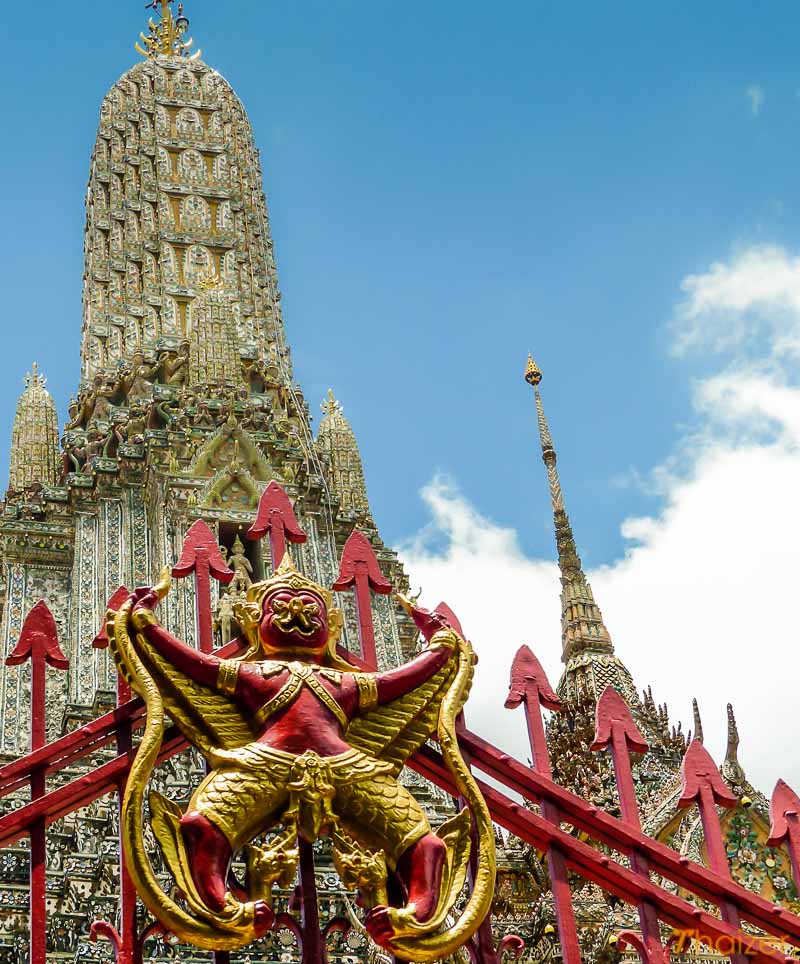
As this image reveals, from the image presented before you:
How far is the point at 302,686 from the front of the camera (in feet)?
29.2

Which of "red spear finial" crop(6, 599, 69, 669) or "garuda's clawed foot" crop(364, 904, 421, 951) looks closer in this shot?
"garuda's clawed foot" crop(364, 904, 421, 951)

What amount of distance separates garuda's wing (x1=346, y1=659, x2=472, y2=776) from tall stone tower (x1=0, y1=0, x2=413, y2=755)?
10.5 meters

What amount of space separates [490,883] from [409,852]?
1.61 ft

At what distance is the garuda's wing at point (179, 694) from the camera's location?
8.59 meters

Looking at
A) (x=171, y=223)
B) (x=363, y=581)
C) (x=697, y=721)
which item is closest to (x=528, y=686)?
(x=363, y=581)

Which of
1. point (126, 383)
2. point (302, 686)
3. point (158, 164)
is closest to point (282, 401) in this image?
point (126, 383)

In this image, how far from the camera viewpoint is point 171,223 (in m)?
26.9

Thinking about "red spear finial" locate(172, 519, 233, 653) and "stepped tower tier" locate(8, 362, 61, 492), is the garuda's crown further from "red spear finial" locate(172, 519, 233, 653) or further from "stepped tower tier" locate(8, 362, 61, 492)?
"stepped tower tier" locate(8, 362, 61, 492)

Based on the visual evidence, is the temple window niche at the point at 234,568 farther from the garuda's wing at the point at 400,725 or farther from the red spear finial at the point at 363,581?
the garuda's wing at the point at 400,725

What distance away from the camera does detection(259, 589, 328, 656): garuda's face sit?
9.14 metres

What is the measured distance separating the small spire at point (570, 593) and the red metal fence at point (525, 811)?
18807mm

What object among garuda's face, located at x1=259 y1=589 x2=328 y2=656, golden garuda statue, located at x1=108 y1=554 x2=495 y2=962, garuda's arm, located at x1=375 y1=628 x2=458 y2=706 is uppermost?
garuda's face, located at x1=259 y1=589 x2=328 y2=656

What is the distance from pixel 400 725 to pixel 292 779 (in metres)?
0.82

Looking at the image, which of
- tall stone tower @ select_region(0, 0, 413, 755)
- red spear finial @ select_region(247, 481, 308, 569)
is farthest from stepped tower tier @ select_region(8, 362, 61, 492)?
red spear finial @ select_region(247, 481, 308, 569)
